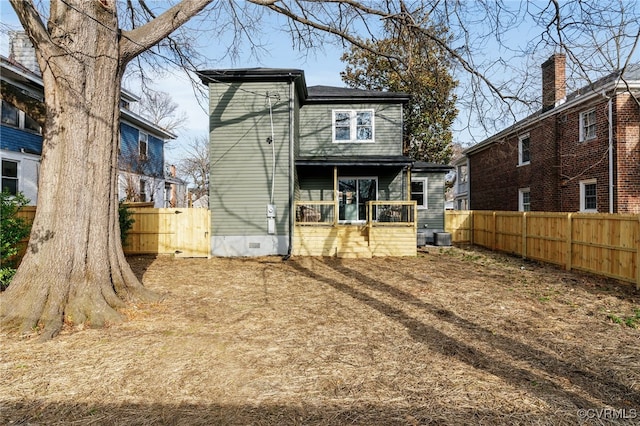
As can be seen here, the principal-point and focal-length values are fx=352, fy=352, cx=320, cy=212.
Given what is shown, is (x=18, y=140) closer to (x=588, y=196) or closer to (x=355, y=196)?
(x=355, y=196)

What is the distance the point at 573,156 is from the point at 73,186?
17.5 meters

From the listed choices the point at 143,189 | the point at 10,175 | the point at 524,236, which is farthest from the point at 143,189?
the point at 524,236

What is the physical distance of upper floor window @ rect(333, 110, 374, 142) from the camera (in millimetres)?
14875

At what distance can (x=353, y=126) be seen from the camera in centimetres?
1489

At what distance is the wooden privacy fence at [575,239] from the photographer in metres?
7.79

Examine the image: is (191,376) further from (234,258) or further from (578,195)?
(578,195)

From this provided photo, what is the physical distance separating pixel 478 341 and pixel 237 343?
10.1ft

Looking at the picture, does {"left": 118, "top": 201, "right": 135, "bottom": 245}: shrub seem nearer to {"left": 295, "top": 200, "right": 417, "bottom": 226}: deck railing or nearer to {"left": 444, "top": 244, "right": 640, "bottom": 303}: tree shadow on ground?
{"left": 295, "top": 200, "right": 417, "bottom": 226}: deck railing

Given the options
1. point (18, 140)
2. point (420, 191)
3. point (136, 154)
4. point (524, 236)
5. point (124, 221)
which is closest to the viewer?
point (124, 221)

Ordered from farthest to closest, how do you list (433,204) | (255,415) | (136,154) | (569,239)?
(136,154) < (433,204) < (569,239) < (255,415)

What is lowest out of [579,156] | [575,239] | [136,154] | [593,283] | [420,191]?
[593,283]

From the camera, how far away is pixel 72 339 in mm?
4387

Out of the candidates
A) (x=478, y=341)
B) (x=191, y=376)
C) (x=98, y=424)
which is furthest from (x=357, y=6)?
(x=98, y=424)

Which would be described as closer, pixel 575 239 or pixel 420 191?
pixel 575 239
